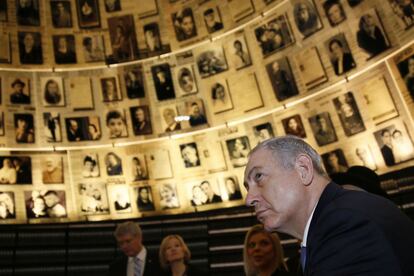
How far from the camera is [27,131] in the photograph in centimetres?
1294

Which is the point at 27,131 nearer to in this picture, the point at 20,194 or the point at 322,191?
the point at 20,194

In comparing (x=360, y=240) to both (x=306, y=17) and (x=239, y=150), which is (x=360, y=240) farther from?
(x=306, y=17)

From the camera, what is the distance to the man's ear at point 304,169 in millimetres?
2551

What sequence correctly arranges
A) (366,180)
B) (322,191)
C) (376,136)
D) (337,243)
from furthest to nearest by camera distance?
(376,136) < (366,180) < (322,191) < (337,243)

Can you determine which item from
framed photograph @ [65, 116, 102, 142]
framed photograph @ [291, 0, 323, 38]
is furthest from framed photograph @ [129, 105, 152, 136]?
framed photograph @ [291, 0, 323, 38]

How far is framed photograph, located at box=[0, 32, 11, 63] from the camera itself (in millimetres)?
13273

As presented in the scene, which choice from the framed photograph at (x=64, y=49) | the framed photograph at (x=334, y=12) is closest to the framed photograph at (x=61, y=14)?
the framed photograph at (x=64, y=49)

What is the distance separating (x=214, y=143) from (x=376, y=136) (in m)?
4.37

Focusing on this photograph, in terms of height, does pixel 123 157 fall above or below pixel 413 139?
above

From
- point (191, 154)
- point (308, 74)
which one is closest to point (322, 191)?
point (308, 74)

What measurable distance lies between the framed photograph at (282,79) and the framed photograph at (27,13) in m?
7.24

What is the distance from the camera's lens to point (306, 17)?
469 inches

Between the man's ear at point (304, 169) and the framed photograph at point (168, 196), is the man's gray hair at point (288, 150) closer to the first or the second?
the man's ear at point (304, 169)

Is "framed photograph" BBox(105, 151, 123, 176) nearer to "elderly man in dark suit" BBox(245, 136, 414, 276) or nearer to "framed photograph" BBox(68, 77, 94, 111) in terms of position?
"framed photograph" BBox(68, 77, 94, 111)
